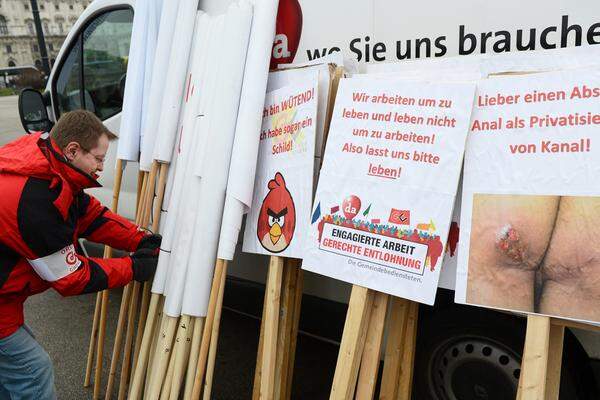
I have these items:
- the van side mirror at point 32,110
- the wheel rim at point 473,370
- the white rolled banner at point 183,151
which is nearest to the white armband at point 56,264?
the white rolled banner at point 183,151

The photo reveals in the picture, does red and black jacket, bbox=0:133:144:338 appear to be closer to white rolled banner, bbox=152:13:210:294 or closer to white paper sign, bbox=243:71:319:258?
white rolled banner, bbox=152:13:210:294

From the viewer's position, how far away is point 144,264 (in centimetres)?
214

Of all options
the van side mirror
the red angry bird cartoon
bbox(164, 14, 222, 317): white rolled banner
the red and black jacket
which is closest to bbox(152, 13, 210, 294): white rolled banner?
bbox(164, 14, 222, 317): white rolled banner

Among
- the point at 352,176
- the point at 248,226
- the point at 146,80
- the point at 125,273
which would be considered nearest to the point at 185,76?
the point at 146,80

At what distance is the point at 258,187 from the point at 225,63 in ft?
1.70

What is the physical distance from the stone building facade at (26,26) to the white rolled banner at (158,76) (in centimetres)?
7296

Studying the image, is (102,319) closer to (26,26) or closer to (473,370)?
(473,370)

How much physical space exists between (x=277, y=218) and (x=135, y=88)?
121 centimetres

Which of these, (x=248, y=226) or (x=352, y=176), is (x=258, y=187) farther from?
(x=352, y=176)

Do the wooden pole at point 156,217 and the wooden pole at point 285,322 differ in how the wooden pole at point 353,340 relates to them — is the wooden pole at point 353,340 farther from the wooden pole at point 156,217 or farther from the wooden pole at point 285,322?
the wooden pole at point 156,217

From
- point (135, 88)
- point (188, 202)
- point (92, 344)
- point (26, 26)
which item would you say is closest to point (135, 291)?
point (92, 344)

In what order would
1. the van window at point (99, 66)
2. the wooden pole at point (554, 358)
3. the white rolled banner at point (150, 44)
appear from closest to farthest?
the wooden pole at point (554, 358), the white rolled banner at point (150, 44), the van window at point (99, 66)

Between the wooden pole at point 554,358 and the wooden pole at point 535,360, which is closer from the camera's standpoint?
Answer: the wooden pole at point 535,360

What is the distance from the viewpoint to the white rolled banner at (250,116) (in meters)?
1.87
